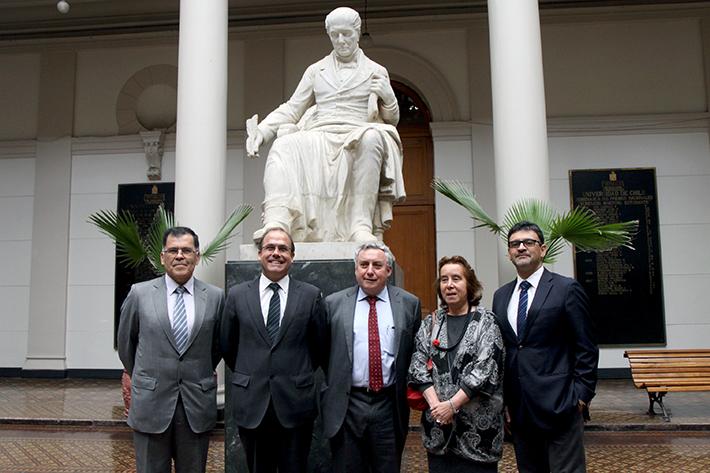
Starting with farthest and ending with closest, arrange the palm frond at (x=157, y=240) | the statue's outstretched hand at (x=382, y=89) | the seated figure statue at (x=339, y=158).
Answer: the palm frond at (x=157, y=240), the statue's outstretched hand at (x=382, y=89), the seated figure statue at (x=339, y=158)

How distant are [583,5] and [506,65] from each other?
4267 mm

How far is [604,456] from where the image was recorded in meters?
4.57

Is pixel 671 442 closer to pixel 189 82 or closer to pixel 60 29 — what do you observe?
pixel 189 82

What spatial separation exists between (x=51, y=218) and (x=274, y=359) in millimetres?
8256

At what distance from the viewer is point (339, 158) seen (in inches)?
158

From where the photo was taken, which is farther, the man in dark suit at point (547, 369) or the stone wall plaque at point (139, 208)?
the stone wall plaque at point (139, 208)

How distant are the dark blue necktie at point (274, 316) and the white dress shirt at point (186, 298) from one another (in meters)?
0.31

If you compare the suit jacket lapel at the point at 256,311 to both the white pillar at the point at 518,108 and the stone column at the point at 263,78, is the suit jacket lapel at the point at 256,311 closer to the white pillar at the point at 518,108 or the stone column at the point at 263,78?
the white pillar at the point at 518,108

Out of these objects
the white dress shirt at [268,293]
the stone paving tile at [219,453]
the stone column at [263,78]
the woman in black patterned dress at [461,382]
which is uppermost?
the stone column at [263,78]

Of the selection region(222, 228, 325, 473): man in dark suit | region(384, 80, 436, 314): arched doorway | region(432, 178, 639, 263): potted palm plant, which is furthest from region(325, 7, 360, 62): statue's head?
region(384, 80, 436, 314): arched doorway

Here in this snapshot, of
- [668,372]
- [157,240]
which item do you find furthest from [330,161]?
[668,372]

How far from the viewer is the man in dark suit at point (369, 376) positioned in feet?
8.02

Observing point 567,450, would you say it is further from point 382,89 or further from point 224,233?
point 224,233

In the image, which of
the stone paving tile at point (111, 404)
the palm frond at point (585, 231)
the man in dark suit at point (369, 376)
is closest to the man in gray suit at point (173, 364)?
the man in dark suit at point (369, 376)
